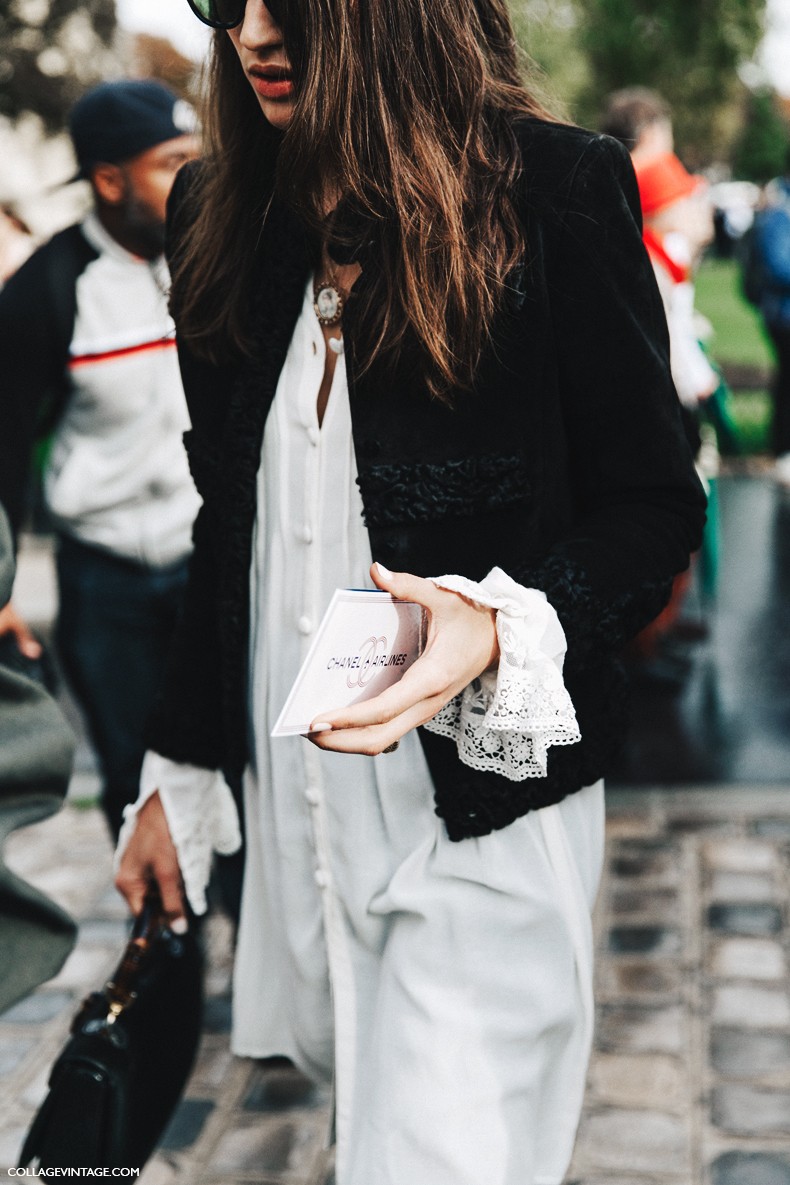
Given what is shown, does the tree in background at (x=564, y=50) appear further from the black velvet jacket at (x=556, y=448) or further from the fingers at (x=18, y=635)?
the black velvet jacket at (x=556, y=448)

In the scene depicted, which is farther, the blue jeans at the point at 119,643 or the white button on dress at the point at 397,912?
the blue jeans at the point at 119,643

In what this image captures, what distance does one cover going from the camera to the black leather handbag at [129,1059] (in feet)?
6.08

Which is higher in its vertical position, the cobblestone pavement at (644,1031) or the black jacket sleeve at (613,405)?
the black jacket sleeve at (613,405)

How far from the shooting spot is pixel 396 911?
1.82 metres

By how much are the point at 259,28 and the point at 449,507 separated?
619 millimetres

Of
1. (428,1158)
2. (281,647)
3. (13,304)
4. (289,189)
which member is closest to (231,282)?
(289,189)

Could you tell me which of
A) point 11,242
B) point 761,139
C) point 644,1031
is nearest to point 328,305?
point 644,1031

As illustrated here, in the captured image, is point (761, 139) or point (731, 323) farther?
point (761, 139)

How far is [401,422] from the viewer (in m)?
1.76

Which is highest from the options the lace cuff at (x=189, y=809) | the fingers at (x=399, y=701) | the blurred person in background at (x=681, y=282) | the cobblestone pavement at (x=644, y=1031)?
the blurred person in background at (x=681, y=282)

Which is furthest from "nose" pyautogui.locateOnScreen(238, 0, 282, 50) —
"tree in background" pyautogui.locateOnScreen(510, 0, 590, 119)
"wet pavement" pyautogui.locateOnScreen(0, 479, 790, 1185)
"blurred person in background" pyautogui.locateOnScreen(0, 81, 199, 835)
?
"tree in background" pyautogui.locateOnScreen(510, 0, 590, 119)

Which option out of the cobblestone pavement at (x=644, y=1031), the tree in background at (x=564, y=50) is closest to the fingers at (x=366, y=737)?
the cobblestone pavement at (x=644, y=1031)

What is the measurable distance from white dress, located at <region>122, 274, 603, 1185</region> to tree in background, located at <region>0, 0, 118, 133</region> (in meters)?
9.93

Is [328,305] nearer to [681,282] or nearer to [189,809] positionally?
[189,809]
